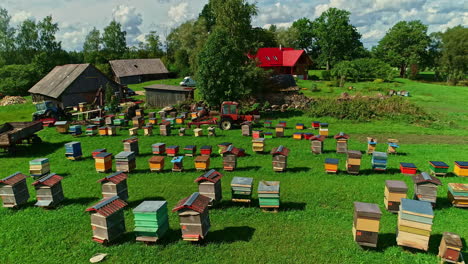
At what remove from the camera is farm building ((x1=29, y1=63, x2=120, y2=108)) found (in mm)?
34688

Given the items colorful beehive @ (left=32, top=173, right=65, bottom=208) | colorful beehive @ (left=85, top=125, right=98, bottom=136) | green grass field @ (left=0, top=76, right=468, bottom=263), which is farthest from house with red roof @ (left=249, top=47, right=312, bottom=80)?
colorful beehive @ (left=32, top=173, right=65, bottom=208)

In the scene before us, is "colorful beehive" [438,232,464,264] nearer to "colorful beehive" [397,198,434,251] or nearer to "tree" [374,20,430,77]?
"colorful beehive" [397,198,434,251]

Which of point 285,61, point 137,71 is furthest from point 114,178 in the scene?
point 137,71

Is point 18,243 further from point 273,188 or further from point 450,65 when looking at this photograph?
point 450,65

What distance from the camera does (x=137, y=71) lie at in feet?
204

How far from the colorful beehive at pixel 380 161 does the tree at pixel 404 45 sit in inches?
2504

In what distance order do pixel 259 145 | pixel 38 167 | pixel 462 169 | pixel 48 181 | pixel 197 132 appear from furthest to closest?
pixel 197 132
pixel 259 145
pixel 38 167
pixel 462 169
pixel 48 181

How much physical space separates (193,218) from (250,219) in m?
2.49

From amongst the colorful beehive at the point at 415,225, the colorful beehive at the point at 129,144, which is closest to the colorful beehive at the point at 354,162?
→ the colorful beehive at the point at 415,225

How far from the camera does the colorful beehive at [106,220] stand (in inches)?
337

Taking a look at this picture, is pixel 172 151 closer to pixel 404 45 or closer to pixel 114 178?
pixel 114 178

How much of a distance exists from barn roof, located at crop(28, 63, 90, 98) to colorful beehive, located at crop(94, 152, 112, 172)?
24344 millimetres

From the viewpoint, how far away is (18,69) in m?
51.7

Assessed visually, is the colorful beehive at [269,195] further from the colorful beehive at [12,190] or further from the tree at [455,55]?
the tree at [455,55]
